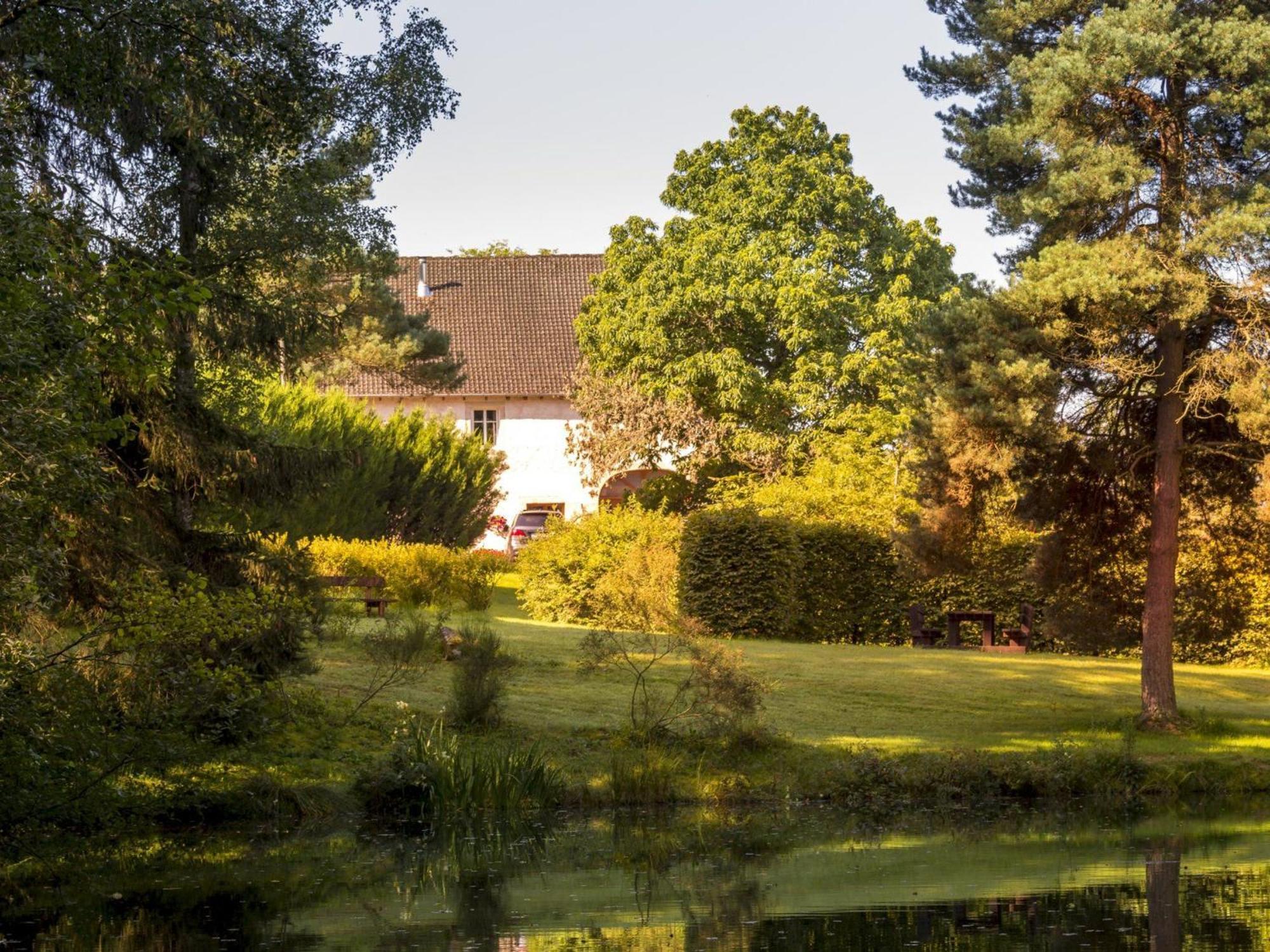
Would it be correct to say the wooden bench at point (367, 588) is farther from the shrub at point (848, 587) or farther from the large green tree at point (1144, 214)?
the large green tree at point (1144, 214)

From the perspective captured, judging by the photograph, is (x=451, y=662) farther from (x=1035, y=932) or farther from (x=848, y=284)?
(x=848, y=284)

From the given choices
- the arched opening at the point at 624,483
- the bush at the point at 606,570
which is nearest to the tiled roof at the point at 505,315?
the arched opening at the point at 624,483

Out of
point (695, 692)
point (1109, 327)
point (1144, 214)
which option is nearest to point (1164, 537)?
point (1109, 327)

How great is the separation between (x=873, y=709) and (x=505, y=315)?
3691 cm

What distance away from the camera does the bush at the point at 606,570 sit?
27078 mm

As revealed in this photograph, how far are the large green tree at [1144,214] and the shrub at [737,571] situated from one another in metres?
8.42

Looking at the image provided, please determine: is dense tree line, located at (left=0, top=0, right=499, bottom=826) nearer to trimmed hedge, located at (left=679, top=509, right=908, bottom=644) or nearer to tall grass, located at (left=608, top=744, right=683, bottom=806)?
tall grass, located at (left=608, top=744, right=683, bottom=806)

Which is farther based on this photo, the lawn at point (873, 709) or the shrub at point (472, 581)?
the shrub at point (472, 581)

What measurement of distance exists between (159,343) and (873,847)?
Answer: 708cm

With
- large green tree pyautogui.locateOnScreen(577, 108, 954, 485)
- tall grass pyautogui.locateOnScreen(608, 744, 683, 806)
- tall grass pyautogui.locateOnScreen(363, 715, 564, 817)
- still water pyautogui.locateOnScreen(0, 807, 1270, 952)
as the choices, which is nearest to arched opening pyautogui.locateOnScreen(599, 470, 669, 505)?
large green tree pyautogui.locateOnScreen(577, 108, 954, 485)

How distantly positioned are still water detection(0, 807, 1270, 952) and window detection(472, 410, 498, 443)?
38342 millimetres

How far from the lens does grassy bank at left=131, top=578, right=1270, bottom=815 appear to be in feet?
52.9

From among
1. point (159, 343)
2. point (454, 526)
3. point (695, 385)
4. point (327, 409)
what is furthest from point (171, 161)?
point (695, 385)

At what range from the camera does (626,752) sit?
672 inches
